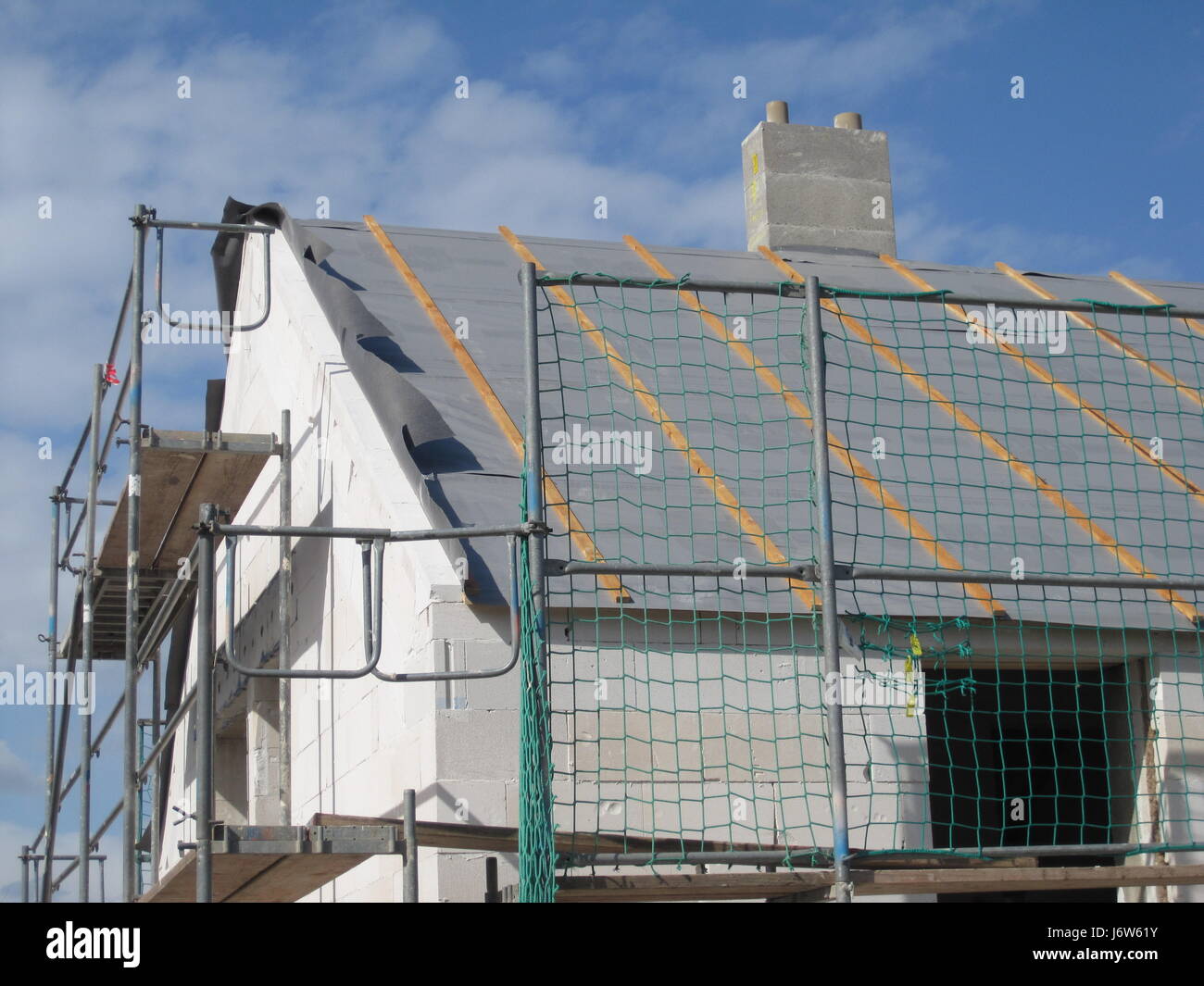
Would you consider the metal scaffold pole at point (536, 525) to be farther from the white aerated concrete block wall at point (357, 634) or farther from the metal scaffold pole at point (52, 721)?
the metal scaffold pole at point (52, 721)

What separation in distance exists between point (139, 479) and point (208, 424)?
15.4 feet

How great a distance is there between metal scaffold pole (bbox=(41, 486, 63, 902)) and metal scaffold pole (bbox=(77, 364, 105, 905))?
122 cm

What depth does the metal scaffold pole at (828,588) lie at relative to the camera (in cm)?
532

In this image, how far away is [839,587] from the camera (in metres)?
7.50

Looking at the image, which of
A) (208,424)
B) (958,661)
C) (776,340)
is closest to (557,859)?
(958,661)

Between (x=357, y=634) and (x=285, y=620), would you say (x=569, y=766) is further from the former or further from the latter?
(x=285, y=620)

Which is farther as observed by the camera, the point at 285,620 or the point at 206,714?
the point at 285,620

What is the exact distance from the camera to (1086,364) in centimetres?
1033

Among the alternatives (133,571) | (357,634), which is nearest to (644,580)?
(357,634)

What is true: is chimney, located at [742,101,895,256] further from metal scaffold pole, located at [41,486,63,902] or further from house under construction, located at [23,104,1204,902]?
metal scaffold pole, located at [41,486,63,902]

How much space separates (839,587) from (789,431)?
146 cm

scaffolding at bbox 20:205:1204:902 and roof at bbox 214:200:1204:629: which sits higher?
roof at bbox 214:200:1204:629

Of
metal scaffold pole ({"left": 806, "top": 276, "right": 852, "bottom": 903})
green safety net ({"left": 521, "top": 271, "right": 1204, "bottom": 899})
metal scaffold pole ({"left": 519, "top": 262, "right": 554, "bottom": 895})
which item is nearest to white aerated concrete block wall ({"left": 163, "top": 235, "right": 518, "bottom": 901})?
green safety net ({"left": 521, "top": 271, "right": 1204, "bottom": 899})

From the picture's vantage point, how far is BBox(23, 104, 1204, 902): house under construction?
589 centimetres
